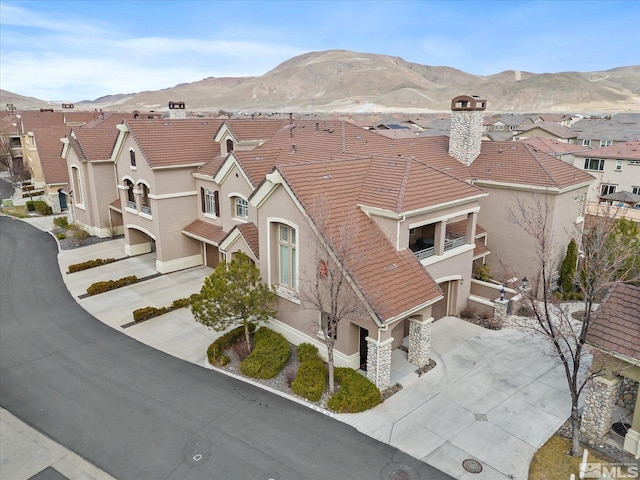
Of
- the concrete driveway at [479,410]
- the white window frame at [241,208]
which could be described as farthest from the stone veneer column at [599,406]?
the white window frame at [241,208]

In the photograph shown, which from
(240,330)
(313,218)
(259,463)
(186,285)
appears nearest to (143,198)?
(186,285)

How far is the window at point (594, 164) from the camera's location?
4606cm

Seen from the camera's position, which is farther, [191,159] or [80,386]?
[191,159]

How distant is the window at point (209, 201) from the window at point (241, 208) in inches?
101

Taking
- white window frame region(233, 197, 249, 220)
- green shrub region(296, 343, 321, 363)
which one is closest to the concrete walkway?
green shrub region(296, 343, 321, 363)

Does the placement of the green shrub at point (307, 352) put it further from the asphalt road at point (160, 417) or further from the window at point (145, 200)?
the window at point (145, 200)

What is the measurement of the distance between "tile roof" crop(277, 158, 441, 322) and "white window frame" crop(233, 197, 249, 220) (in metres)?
8.24

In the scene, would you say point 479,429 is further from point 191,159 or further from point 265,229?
point 191,159

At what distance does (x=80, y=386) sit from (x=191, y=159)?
54.2 feet

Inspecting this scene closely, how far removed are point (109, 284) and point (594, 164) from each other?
159 ft

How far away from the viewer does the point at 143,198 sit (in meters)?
30.7

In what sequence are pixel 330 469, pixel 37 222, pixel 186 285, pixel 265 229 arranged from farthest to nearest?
pixel 37 222 < pixel 186 285 < pixel 265 229 < pixel 330 469

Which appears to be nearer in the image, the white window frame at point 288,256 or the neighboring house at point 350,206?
the neighboring house at point 350,206

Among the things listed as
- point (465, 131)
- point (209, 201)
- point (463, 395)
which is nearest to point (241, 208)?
point (209, 201)
